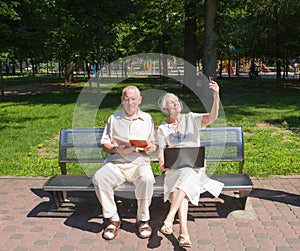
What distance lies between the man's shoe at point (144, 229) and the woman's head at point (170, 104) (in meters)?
1.15

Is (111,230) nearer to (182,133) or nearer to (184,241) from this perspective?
(184,241)

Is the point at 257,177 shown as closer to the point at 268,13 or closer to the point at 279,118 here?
the point at 279,118

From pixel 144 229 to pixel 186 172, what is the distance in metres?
0.69

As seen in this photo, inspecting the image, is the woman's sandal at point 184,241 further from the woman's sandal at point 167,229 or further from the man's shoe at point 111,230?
the man's shoe at point 111,230

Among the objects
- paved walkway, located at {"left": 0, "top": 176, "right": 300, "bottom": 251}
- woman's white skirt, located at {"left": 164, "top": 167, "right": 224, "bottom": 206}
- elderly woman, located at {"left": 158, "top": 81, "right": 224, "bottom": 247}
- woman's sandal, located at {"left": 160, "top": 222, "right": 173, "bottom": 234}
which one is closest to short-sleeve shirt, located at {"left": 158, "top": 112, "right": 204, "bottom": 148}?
elderly woman, located at {"left": 158, "top": 81, "right": 224, "bottom": 247}

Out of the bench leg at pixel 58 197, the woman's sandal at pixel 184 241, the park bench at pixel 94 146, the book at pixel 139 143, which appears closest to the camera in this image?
the woman's sandal at pixel 184 241

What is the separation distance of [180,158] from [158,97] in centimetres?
79

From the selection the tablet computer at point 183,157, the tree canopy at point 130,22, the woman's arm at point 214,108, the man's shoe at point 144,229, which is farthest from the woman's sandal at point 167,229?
the tree canopy at point 130,22

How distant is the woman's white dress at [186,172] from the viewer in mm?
4027

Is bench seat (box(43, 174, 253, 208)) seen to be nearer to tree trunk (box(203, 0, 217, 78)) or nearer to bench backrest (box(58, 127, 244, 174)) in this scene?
bench backrest (box(58, 127, 244, 174))

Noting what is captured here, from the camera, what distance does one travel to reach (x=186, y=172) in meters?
4.12

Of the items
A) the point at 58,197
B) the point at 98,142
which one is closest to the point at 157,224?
the point at 58,197

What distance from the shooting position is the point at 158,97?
462cm

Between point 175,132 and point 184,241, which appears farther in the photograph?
point 175,132
